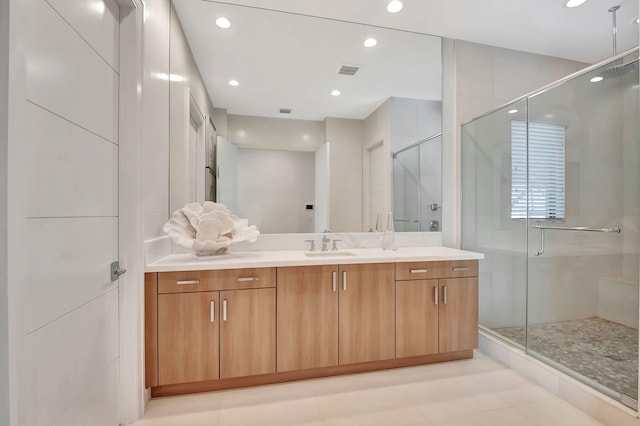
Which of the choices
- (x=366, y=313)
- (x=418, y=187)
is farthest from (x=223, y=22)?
(x=366, y=313)

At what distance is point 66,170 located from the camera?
3.51ft

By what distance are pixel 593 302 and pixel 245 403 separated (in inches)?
112

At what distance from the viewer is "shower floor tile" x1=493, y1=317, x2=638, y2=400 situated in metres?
1.72

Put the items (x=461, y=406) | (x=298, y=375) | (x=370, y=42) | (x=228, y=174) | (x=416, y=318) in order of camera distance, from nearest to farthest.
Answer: (x=461, y=406) < (x=298, y=375) < (x=416, y=318) < (x=228, y=174) < (x=370, y=42)

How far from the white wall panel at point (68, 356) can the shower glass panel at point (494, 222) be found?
267 cm

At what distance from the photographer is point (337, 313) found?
1904 mm

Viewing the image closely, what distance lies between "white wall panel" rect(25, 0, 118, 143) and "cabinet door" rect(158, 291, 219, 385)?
3.17 ft

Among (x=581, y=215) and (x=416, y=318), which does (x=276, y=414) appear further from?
(x=581, y=215)

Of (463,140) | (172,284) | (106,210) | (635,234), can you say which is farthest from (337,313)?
(635,234)

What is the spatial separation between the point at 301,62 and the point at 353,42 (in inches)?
17.8

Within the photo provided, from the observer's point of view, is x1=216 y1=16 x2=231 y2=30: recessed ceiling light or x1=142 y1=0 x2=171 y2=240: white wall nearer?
x1=142 y1=0 x2=171 y2=240: white wall

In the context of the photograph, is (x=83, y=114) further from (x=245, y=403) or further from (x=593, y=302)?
(x=593, y=302)

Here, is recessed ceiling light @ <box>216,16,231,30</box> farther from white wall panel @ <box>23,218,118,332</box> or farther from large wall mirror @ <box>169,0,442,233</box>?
white wall panel @ <box>23,218,118,332</box>

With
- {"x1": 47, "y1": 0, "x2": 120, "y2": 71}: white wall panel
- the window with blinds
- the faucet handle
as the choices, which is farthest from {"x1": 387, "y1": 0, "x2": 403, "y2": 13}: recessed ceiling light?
the faucet handle
